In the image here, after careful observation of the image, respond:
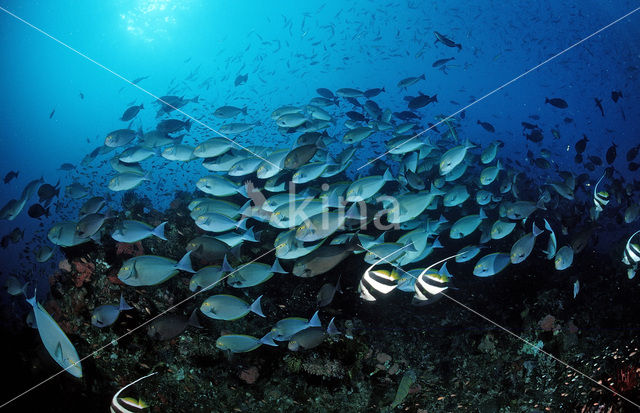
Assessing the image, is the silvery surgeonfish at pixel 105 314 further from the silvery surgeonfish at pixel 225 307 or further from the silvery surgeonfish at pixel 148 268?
the silvery surgeonfish at pixel 225 307

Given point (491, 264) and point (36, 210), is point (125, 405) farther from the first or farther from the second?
point (36, 210)

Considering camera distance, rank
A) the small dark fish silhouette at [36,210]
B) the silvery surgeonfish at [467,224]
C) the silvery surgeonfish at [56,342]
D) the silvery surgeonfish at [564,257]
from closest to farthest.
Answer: the silvery surgeonfish at [56,342] → the silvery surgeonfish at [564,257] → the silvery surgeonfish at [467,224] → the small dark fish silhouette at [36,210]

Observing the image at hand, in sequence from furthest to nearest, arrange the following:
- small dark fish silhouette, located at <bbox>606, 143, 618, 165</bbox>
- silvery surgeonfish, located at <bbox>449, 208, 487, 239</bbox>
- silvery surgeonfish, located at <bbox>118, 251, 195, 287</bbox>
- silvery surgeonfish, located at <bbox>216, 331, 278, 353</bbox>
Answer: small dark fish silhouette, located at <bbox>606, 143, 618, 165</bbox>
silvery surgeonfish, located at <bbox>449, 208, 487, 239</bbox>
silvery surgeonfish, located at <bbox>216, 331, 278, 353</bbox>
silvery surgeonfish, located at <bbox>118, 251, 195, 287</bbox>

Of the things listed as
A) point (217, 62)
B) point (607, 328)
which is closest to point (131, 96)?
point (217, 62)

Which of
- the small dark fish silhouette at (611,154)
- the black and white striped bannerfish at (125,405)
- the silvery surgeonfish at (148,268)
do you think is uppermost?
the silvery surgeonfish at (148,268)

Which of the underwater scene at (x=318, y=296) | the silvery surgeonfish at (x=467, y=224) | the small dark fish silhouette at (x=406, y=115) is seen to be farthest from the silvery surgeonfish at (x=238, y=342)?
the small dark fish silhouette at (x=406, y=115)

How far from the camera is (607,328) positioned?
15.3 ft

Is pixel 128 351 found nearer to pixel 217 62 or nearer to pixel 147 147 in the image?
pixel 147 147

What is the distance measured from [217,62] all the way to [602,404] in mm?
51036

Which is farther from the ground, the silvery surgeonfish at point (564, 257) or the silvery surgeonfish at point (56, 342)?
the silvery surgeonfish at point (56, 342)

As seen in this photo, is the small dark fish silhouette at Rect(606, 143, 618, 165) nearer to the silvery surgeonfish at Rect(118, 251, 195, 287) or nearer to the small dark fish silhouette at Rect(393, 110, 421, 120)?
the small dark fish silhouette at Rect(393, 110, 421, 120)

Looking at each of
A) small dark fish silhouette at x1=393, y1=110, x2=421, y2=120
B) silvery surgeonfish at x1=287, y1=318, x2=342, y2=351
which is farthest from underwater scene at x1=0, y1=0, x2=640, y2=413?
small dark fish silhouette at x1=393, y1=110, x2=421, y2=120

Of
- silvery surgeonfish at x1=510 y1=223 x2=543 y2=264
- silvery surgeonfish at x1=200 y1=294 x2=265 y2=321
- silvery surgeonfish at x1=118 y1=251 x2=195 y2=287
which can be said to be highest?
silvery surgeonfish at x1=118 y1=251 x2=195 y2=287

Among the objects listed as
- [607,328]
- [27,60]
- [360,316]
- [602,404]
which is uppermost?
[27,60]
